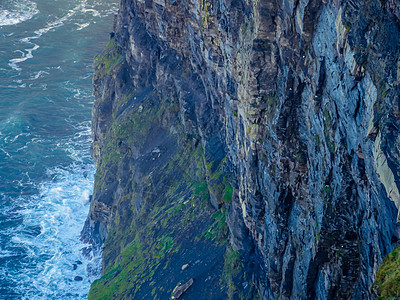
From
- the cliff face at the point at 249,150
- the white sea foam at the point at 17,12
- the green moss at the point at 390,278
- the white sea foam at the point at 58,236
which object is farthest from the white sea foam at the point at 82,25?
the green moss at the point at 390,278

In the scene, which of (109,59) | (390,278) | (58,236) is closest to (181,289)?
(390,278)

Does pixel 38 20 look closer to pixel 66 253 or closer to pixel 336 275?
pixel 66 253

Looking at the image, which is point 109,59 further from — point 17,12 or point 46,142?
point 17,12

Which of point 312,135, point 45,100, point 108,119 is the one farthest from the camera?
point 45,100

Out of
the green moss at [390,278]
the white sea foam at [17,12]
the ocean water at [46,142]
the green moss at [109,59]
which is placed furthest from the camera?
the white sea foam at [17,12]

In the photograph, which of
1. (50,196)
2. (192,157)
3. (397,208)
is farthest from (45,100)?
(397,208)

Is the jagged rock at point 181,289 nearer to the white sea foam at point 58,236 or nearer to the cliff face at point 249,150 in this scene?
the cliff face at point 249,150
